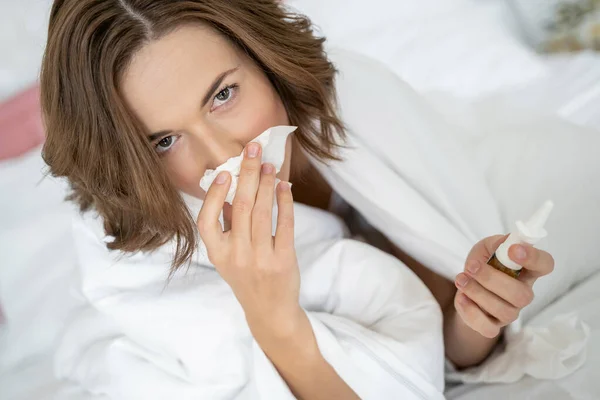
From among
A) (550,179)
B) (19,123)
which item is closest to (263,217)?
(550,179)

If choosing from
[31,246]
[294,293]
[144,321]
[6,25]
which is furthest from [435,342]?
[6,25]

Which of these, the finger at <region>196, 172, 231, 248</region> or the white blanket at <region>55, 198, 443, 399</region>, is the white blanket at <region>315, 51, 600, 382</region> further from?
the finger at <region>196, 172, 231, 248</region>

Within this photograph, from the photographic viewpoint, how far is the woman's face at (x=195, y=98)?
82cm

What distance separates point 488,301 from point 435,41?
1276 millimetres

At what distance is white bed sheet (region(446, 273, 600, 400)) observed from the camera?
891 mm

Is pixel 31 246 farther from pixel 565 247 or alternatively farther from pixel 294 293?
pixel 565 247

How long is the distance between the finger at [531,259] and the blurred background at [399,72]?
0.37 meters

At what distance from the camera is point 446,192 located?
1.18m

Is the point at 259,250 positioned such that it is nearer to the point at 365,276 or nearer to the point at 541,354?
the point at 365,276

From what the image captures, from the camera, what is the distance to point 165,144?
899 mm

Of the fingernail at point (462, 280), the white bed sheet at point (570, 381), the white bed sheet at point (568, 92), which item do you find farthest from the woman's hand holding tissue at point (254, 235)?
the white bed sheet at point (568, 92)

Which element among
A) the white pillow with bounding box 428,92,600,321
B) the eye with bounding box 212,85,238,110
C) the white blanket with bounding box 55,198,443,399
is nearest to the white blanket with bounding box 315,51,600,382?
the white pillow with bounding box 428,92,600,321

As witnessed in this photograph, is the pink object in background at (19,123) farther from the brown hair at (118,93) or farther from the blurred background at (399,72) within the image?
the brown hair at (118,93)

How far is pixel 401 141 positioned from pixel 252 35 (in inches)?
16.6
